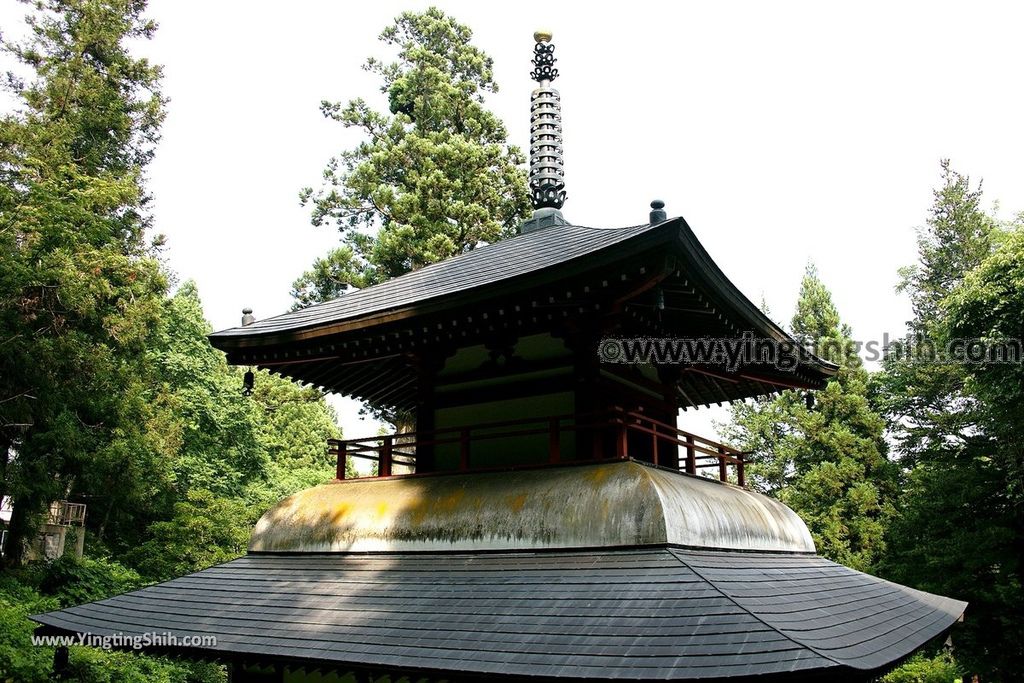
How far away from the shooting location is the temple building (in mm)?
5871

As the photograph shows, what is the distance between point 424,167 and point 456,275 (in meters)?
13.4

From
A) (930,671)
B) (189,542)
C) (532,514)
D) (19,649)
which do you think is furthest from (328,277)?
(930,671)

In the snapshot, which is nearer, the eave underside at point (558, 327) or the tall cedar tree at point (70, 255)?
the eave underside at point (558, 327)

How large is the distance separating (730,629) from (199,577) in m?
6.86

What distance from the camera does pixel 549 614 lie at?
20.7 ft

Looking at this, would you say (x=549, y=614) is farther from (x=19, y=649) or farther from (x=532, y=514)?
(x=19, y=649)

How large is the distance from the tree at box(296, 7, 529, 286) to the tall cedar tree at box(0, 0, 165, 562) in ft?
17.8

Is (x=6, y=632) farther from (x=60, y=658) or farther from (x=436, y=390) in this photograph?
(x=436, y=390)

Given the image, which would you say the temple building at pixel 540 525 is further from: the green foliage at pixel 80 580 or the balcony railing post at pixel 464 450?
the green foliage at pixel 80 580

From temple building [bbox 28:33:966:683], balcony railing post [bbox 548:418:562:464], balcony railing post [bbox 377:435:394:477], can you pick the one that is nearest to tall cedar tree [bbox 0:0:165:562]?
temple building [bbox 28:33:966:683]

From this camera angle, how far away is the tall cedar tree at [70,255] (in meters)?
18.5

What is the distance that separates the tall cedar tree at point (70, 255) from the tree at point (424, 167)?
542cm

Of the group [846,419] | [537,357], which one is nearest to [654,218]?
[537,357]

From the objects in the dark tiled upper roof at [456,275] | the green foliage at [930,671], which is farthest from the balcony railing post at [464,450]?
the green foliage at [930,671]
